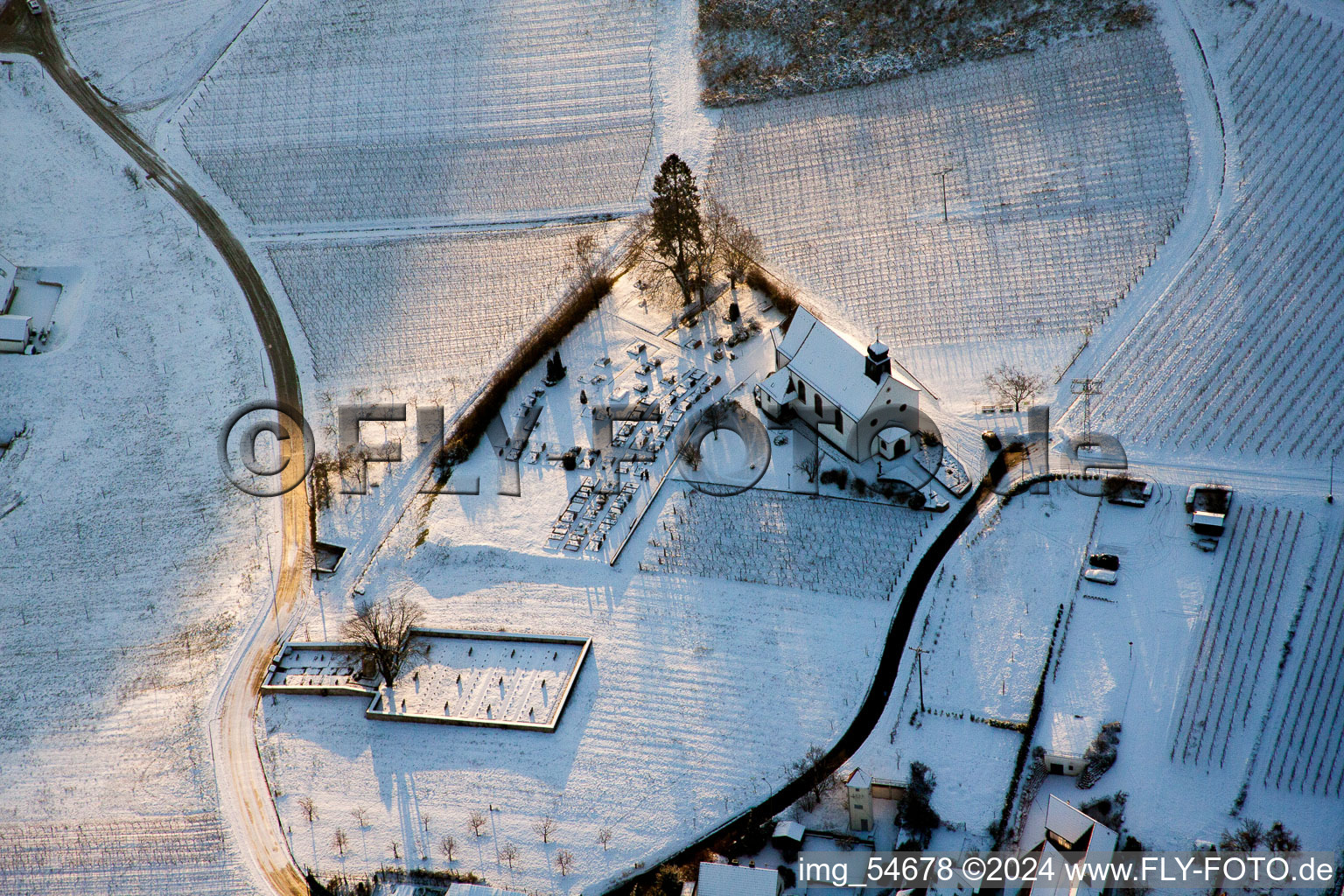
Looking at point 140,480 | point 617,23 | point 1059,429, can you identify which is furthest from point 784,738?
point 617,23

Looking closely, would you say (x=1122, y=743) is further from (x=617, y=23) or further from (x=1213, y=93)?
(x=617, y=23)

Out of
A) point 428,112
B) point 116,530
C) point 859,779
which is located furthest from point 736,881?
point 428,112

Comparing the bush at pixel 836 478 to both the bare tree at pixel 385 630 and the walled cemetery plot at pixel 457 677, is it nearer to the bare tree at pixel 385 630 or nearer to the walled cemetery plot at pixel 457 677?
the walled cemetery plot at pixel 457 677

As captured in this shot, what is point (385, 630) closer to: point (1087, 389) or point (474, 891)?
point (474, 891)

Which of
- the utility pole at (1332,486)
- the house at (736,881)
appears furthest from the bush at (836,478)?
the utility pole at (1332,486)

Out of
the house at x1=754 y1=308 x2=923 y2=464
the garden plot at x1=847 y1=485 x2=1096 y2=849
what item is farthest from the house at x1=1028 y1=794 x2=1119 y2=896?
the house at x1=754 y1=308 x2=923 y2=464
